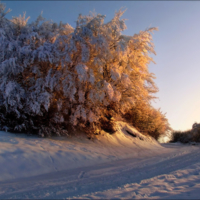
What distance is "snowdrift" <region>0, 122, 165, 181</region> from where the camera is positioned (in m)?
7.43

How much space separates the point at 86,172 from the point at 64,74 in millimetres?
6388

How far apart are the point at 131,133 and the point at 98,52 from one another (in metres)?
7.45

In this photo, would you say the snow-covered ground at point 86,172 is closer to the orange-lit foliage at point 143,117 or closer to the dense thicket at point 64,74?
the dense thicket at point 64,74

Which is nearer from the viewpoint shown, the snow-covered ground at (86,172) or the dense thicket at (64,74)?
the snow-covered ground at (86,172)

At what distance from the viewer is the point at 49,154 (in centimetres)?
880

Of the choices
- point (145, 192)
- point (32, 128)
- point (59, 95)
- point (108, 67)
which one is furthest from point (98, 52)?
point (145, 192)

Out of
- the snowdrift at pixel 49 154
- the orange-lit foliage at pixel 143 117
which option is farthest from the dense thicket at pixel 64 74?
the orange-lit foliage at pixel 143 117

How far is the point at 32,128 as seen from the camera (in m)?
11.4

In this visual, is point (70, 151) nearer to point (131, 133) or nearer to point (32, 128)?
point (32, 128)

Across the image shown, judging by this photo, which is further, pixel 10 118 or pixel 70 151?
pixel 10 118

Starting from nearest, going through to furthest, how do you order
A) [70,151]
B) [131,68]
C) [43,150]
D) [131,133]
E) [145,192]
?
[145,192], [43,150], [70,151], [131,68], [131,133]

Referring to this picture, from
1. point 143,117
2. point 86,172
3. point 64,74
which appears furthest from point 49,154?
point 143,117

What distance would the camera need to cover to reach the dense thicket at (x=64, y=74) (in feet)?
36.6

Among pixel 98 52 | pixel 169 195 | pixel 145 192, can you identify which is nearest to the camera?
pixel 169 195
